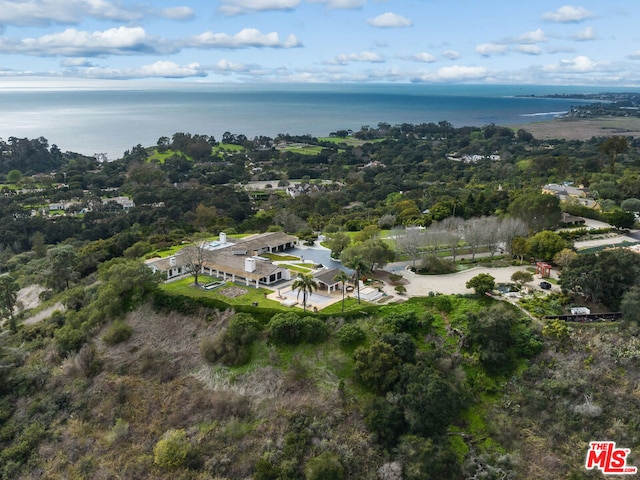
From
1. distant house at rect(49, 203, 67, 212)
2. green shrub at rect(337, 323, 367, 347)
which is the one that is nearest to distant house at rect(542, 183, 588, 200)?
green shrub at rect(337, 323, 367, 347)

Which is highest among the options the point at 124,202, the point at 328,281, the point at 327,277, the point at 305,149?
the point at 305,149

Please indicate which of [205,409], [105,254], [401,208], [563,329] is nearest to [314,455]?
[205,409]

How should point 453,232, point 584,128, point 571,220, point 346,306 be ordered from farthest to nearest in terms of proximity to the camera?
point 584,128, point 571,220, point 453,232, point 346,306

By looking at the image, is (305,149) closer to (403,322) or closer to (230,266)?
(230,266)

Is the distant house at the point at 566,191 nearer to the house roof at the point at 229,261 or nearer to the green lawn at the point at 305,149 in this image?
the house roof at the point at 229,261

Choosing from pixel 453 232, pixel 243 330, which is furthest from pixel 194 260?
pixel 453 232

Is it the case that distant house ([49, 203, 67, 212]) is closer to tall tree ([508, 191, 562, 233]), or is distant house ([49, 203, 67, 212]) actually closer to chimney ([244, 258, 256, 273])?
chimney ([244, 258, 256, 273])

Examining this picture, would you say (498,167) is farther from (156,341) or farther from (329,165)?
(156,341)
